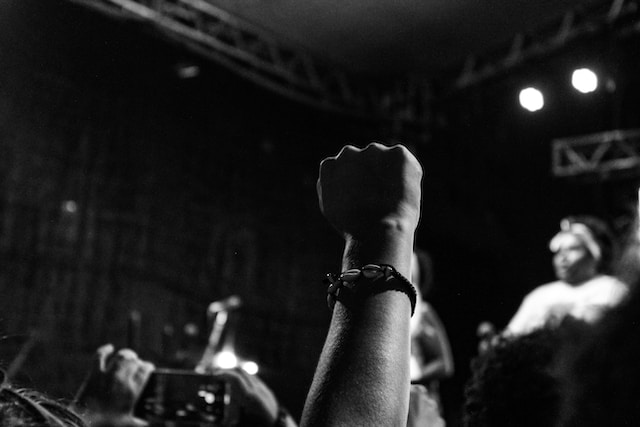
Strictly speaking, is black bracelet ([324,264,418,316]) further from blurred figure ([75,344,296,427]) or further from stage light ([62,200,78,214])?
stage light ([62,200,78,214])

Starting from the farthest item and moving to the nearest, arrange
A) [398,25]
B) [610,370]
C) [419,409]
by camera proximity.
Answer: [398,25] → [419,409] → [610,370]

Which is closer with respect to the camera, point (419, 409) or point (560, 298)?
point (419, 409)

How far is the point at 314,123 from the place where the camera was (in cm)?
743

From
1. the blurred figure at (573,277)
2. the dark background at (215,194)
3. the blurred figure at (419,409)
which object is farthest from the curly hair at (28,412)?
the dark background at (215,194)

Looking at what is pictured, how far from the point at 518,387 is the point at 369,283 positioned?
8.1 inches

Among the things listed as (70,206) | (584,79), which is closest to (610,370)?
(70,206)

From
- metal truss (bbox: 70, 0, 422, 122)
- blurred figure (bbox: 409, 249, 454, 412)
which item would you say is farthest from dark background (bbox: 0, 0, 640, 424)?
blurred figure (bbox: 409, 249, 454, 412)

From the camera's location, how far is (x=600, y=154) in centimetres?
649

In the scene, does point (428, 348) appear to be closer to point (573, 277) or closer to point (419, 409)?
point (573, 277)

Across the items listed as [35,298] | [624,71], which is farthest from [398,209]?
[624,71]

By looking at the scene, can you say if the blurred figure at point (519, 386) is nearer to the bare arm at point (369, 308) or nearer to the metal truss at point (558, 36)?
the bare arm at point (369, 308)

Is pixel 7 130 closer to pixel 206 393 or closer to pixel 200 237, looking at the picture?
pixel 200 237

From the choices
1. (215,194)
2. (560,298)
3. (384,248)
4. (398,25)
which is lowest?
(384,248)

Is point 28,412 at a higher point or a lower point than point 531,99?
lower
